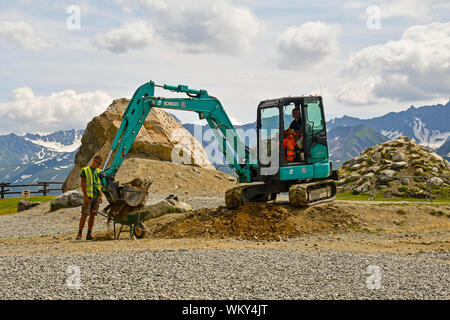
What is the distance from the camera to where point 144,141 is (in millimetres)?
33469

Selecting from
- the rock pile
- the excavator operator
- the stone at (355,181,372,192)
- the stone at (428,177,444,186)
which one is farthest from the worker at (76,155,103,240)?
the stone at (428,177,444,186)

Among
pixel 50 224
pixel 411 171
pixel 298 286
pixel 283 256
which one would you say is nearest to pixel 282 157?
pixel 283 256

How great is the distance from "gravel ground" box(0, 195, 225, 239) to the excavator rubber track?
602 cm

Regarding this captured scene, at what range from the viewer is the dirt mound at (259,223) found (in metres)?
14.1

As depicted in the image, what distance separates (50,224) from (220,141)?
9208 mm

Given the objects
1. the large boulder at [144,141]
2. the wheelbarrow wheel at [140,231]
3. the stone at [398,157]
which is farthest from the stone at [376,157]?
the wheelbarrow wheel at [140,231]

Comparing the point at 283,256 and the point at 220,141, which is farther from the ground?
the point at 220,141

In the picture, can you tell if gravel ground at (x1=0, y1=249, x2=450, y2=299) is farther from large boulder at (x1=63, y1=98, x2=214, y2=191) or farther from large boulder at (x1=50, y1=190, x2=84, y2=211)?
large boulder at (x1=63, y1=98, x2=214, y2=191)

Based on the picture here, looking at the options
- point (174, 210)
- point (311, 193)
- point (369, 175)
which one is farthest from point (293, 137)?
point (369, 175)

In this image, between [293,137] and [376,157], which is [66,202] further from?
[376,157]

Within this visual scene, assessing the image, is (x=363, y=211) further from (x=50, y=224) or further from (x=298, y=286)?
(x=50, y=224)

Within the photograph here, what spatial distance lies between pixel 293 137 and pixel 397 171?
1602 cm

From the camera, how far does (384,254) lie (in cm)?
1077

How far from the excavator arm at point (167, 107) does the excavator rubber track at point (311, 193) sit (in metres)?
1.68
